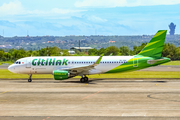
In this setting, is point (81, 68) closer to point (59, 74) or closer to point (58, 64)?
point (59, 74)

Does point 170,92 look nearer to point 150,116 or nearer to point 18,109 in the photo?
point 150,116

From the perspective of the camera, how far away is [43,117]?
1752 cm

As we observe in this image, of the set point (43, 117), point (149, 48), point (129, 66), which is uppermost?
point (149, 48)

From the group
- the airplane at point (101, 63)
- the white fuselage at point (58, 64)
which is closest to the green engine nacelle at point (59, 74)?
the airplane at point (101, 63)

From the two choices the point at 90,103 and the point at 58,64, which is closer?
the point at 90,103

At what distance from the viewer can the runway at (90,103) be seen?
59.0ft

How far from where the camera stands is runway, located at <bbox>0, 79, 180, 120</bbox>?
59.0 ft

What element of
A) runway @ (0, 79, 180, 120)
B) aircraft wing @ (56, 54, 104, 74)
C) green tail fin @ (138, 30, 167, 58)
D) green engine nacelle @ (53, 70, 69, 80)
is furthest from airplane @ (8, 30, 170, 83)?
runway @ (0, 79, 180, 120)

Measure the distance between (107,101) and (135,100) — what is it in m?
2.54

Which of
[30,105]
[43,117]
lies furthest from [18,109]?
[43,117]

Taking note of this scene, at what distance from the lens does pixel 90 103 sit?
2166cm

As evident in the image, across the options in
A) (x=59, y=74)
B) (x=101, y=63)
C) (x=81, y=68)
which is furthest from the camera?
(x=101, y=63)

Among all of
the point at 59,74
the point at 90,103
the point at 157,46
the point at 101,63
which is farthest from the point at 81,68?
the point at 90,103

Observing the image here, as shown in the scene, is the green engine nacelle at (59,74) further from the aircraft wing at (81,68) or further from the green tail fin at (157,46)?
the green tail fin at (157,46)
